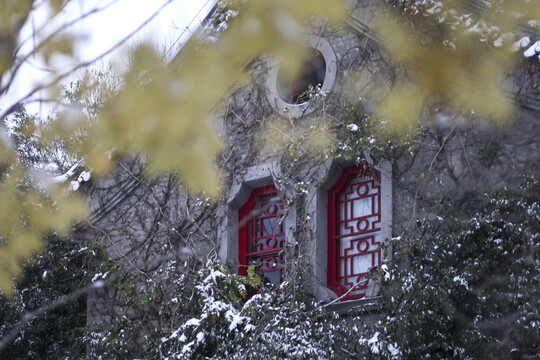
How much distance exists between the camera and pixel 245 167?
1184 centimetres

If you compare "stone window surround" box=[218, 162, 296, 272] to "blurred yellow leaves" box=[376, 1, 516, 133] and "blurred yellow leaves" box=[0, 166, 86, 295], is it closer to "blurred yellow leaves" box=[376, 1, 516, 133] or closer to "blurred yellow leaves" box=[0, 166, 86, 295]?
"blurred yellow leaves" box=[376, 1, 516, 133]

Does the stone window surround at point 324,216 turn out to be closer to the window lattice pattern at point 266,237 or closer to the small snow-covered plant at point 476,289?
the window lattice pattern at point 266,237

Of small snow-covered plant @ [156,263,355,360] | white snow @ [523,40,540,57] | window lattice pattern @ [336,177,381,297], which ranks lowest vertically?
small snow-covered plant @ [156,263,355,360]

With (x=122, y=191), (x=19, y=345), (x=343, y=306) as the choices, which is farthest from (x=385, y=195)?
(x=19, y=345)

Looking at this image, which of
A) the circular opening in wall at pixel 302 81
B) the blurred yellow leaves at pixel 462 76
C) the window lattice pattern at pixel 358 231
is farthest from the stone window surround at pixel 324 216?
the circular opening in wall at pixel 302 81

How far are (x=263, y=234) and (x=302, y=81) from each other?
191 centimetres

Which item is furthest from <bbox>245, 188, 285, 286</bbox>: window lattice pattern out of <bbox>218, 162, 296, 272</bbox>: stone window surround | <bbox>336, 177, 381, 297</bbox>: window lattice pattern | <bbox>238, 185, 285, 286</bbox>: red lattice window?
<bbox>336, 177, 381, 297</bbox>: window lattice pattern

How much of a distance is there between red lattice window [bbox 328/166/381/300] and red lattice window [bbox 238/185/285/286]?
661 mm

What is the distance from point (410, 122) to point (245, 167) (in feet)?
8.38

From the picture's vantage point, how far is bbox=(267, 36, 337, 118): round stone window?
37.1ft

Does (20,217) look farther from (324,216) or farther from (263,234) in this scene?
(263,234)

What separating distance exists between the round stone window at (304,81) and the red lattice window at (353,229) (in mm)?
1004

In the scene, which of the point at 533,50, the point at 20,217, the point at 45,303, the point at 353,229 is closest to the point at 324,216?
the point at 353,229

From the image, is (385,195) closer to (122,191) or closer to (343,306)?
(343,306)
